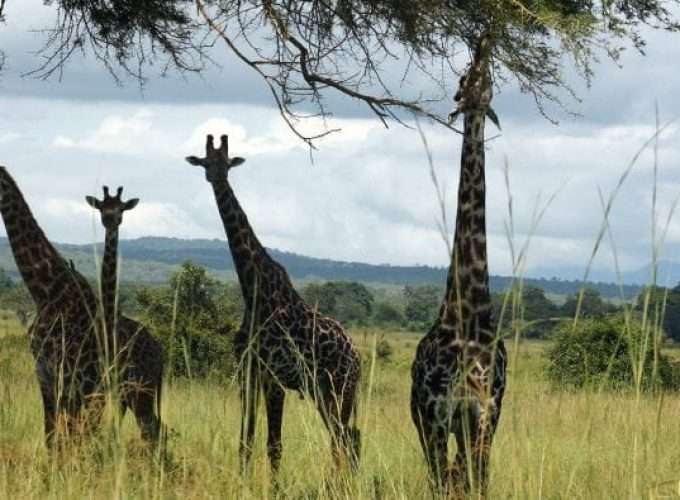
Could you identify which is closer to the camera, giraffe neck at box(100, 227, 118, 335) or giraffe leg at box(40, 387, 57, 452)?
giraffe leg at box(40, 387, 57, 452)

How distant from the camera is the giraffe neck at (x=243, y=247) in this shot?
28.0 ft

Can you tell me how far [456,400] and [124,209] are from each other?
3.22 m

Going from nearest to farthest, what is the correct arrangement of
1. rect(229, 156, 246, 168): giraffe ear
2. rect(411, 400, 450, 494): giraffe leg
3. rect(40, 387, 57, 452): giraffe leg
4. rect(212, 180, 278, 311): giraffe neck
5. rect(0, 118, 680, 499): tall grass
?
rect(0, 118, 680, 499): tall grass, rect(411, 400, 450, 494): giraffe leg, rect(40, 387, 57, 452): giraffe leg, rect(212, 180, 278, 311): giraffe neck, rect(229, 156, 246, 168): giraffe ear

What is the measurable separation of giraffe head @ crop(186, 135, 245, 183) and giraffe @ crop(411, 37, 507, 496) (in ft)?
7.67

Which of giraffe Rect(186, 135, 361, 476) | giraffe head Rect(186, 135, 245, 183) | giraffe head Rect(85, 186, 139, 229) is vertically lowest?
giraffe Rect(186, 135, 361, 476)

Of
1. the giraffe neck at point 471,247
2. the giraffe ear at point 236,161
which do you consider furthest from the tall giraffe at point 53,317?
the giraffe neck at point 471,247

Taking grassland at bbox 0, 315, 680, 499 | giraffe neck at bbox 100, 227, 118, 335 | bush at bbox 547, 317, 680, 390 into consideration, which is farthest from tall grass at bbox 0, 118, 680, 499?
bush at bbox 547, 317, 680, 390

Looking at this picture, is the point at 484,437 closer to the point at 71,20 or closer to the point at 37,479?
the point at 37,479

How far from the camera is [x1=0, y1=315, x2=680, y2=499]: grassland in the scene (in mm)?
5156

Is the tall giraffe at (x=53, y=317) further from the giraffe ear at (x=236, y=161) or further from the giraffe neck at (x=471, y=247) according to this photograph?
the giraffe neck at (x=471, y=247)

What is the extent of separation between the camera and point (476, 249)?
670cm

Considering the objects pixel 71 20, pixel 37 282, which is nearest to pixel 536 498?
pixel 37 282

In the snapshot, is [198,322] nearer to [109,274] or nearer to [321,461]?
[109,274]

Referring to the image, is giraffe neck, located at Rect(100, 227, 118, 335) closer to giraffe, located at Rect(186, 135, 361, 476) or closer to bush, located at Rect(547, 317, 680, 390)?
giraffe, located at Rect(186, 135, 361, 476)
